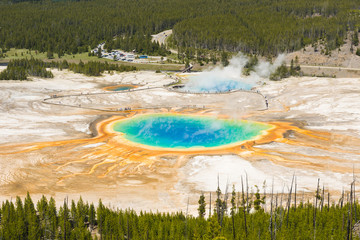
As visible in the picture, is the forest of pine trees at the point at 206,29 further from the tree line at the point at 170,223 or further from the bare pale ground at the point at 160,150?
the tree line at the point at 170,223

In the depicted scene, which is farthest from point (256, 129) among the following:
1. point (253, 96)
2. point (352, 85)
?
point (352, 85)

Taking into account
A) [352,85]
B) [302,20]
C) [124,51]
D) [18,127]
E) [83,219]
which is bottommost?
[83,219]

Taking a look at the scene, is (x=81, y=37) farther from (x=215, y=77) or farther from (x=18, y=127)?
(x=18, y=127)

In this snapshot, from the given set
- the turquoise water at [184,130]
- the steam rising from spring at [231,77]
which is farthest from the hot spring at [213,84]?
the turquoise water at [184,130]

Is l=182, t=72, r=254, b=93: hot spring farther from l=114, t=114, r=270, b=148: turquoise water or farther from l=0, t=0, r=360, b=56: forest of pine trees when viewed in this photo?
l=0, t=0, r=360, b=56: forest of pine trees

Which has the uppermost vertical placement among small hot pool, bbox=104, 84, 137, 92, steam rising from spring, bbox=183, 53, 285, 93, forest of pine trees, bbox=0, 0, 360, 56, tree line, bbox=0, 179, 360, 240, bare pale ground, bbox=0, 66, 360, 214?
forest of pine trees, bbox=0, 0, 360, 56

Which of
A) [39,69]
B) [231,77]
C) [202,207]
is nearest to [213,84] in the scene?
[231,77]

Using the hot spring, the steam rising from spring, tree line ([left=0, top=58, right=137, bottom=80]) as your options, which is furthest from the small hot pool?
the steam rising from spring

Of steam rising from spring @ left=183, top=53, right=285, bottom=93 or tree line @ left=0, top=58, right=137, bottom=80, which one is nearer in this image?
tree line @ left=0, top=58, right=137, bottom=80
